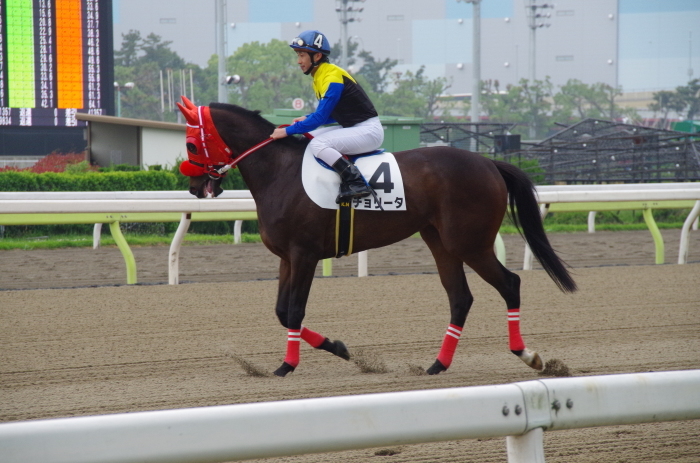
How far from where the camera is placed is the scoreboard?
A: 15312 mm

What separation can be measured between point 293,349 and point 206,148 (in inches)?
52.2

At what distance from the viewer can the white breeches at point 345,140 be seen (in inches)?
183

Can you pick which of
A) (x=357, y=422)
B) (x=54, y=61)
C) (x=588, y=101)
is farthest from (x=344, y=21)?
(x=357, y=422)

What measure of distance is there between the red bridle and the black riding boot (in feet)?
1.21

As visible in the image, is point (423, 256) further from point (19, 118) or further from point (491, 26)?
point (491, 26)

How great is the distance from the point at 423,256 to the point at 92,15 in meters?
9.52

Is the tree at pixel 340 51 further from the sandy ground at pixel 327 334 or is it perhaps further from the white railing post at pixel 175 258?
the white railing post at pixel 175 258

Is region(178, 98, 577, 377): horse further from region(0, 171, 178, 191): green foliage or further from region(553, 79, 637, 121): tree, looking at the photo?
region(553, 79, 637, 121): tree

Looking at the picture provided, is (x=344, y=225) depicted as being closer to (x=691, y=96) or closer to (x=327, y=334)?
(x=327, y=334)

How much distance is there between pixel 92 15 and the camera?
1606 cm

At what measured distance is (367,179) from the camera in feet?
15.6

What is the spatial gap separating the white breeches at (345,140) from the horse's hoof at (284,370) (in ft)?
3.92

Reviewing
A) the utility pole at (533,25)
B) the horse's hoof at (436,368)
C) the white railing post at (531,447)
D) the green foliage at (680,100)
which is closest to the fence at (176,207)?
the horse's hoof at (436,368)

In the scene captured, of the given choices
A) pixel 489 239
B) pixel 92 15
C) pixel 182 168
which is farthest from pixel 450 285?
pixel 92 15
